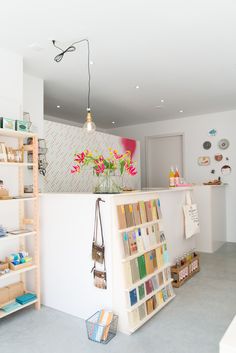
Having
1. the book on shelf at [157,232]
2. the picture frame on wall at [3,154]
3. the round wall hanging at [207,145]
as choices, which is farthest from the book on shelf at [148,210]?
the round wall hanging at [207,145]

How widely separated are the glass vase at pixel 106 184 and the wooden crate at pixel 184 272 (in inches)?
54.7

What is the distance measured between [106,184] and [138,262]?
2.61 ft

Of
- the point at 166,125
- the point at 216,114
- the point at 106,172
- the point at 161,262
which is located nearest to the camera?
the point at 106,172

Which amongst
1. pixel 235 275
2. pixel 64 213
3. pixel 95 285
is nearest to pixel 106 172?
pixel 64 213

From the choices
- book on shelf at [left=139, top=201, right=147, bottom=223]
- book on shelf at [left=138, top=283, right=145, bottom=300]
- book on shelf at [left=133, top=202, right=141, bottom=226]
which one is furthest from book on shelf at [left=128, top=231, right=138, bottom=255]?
book on shelf at [left=138, top=283, right=145, bottom=300]

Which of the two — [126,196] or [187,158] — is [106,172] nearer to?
[126,196]

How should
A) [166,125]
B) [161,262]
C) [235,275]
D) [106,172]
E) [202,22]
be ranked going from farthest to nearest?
1. [166,125]
2. [235,275]
3. [161,262]
4. [106,172]
5. [202,22]

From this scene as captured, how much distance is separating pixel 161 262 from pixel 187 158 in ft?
13.0

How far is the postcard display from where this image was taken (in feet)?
7.79

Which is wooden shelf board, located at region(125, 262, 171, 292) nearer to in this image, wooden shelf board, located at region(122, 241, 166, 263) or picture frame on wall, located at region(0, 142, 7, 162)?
wooden shelf board, located at region(122, 241, 166, 263)

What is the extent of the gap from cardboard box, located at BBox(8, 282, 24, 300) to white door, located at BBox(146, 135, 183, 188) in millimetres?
4702

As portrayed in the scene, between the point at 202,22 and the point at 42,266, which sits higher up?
the point at 202,22

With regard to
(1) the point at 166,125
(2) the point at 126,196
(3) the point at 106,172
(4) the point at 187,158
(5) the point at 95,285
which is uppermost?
(1) the point at 166,125

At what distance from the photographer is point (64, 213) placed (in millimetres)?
2793
